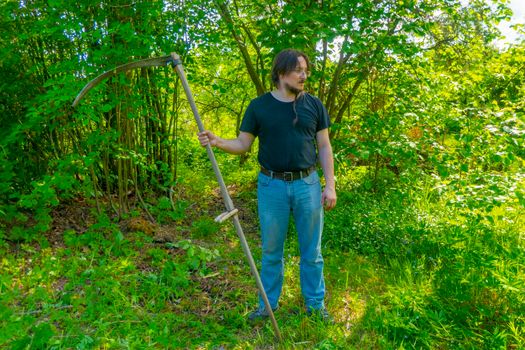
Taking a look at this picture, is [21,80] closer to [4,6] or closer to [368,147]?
[4,6]

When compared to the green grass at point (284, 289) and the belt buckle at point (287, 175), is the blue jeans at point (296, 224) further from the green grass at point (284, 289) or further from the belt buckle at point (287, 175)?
the green grass at point (284, 289)

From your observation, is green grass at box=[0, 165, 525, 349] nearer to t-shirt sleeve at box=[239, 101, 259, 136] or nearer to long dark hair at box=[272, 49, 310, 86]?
t-shirt sleeve at box=[239, 101, 259, 136]

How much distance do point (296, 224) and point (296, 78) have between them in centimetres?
100

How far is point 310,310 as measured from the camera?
10.1 ft

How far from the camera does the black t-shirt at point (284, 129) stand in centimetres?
271

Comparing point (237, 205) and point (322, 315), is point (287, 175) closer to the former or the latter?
point (322, 315)

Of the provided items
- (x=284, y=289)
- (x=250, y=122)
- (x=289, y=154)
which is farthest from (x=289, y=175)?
(x=284, y=289)

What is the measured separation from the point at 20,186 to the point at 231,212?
3.47 meters

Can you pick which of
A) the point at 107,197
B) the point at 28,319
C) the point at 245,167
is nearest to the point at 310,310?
the point at 28,319

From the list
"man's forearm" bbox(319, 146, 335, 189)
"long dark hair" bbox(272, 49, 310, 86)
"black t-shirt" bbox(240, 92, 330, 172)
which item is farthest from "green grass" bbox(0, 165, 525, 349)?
"long dark hair" bbox(272, 49, 310, 86)

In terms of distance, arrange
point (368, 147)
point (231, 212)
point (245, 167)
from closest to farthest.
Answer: point (231, 212) < point (368, 147) < point (245, 167)

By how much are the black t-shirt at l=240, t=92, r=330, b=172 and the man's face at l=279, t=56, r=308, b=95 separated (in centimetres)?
9

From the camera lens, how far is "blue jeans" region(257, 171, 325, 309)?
110 inches

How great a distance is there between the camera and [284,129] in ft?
8.86
